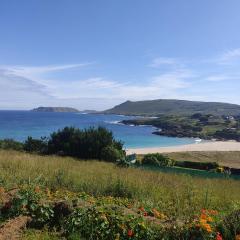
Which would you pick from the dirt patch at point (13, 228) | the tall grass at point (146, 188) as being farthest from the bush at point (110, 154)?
the dirt patch at point (13, 228)

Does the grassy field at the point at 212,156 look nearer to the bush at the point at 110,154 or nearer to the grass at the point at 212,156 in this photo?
the grass at the point at 212,156

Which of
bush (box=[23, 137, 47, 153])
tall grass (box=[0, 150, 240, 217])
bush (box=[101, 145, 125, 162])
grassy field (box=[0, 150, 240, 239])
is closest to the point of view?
grassy field (box=[0, 150, 240, 239])

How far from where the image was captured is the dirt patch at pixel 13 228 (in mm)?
7154

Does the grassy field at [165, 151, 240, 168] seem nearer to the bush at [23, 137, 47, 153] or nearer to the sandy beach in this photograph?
the sandy beach

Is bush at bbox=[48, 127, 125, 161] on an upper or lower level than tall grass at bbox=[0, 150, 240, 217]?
lower

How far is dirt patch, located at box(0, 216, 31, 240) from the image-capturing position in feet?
23.5

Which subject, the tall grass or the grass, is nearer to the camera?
the tall grass

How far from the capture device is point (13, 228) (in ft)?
24.9

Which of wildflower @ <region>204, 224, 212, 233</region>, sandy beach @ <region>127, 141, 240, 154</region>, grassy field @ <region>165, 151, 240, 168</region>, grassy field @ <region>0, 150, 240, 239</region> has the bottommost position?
sandy beach @ <region>127, 141, 240, 154</region>

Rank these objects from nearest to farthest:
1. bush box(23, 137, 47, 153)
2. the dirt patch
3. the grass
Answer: the dirt patch
bush box(23, 137, 47, 153)
the grass

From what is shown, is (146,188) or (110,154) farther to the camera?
(110,154)

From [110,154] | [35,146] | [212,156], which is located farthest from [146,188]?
[212,156]

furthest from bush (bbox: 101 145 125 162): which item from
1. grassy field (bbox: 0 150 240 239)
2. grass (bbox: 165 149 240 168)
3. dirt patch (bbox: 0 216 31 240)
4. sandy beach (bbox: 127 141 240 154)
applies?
sandy beach (bbox: 127 141 240 154)

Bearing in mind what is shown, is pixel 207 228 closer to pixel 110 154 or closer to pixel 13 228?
pixel 13 228
